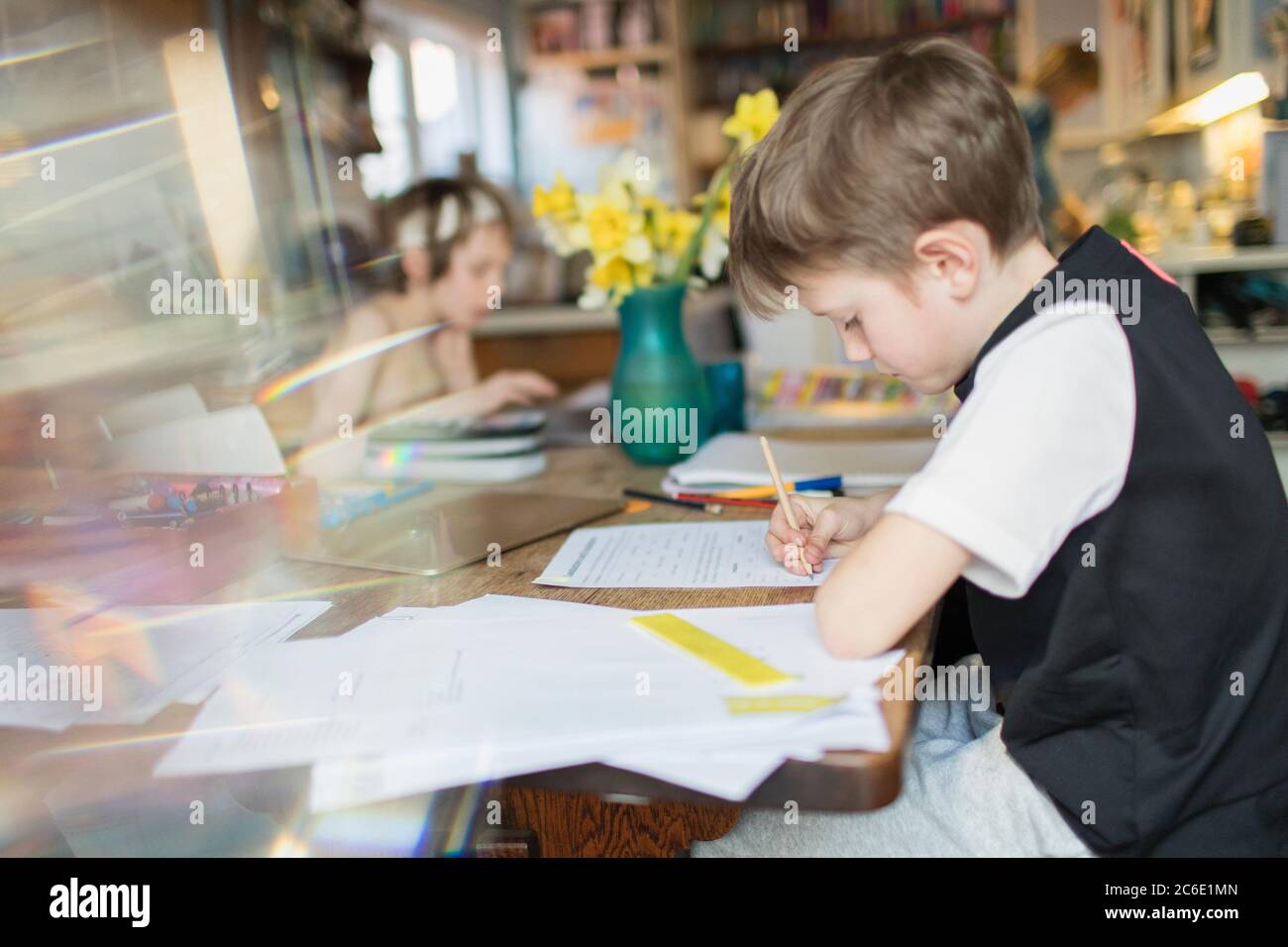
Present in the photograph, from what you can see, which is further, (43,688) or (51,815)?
(51,815)

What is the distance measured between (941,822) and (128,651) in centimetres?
60

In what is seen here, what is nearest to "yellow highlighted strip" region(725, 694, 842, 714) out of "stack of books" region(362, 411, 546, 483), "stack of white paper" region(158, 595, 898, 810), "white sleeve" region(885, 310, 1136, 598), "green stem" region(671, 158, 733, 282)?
"stack of white paper" region(158, 595, 898, 810)

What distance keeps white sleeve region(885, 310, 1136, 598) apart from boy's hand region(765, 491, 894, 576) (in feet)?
0.71

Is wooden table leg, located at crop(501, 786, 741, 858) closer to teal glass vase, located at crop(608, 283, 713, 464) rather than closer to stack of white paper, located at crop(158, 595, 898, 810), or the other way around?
stack of white paper, located at crop(158, 595, 898, 810)

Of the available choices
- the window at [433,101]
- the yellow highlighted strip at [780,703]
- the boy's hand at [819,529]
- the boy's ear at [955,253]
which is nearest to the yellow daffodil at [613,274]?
the boy's hand at [819,529]

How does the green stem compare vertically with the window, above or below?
below

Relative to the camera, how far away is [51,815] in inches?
32.6

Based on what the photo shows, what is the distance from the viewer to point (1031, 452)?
660 millimetres

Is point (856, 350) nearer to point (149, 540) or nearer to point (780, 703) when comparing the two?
point (780, 703)

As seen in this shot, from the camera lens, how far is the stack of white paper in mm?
557

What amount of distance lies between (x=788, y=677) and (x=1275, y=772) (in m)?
0.41

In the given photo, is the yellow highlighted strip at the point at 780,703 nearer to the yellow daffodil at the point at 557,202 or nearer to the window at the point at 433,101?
the yellow daffodil at the point at 557,202
